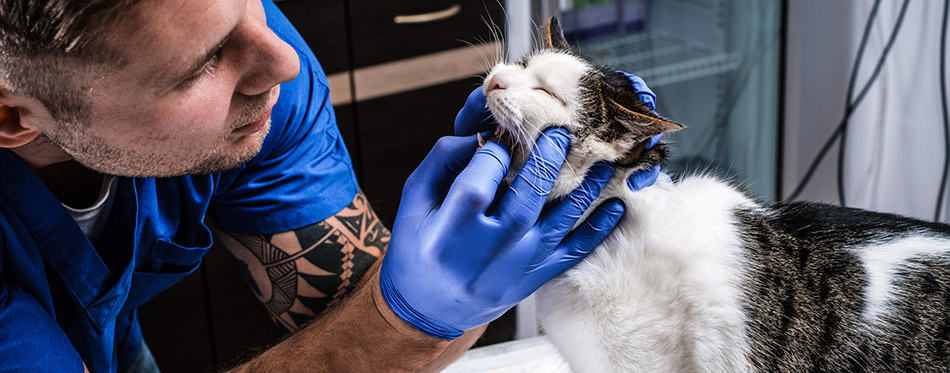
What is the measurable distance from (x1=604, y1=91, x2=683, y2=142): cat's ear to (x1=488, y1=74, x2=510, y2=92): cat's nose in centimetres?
11

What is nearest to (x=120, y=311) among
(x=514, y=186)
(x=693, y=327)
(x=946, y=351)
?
(x=514, y=186)

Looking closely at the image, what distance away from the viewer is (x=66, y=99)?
0.69 m

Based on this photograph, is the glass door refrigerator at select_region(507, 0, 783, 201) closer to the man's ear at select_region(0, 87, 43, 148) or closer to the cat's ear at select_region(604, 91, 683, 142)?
the cat's ear at select_region(604, 91, 683, 142)

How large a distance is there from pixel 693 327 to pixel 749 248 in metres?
0.11

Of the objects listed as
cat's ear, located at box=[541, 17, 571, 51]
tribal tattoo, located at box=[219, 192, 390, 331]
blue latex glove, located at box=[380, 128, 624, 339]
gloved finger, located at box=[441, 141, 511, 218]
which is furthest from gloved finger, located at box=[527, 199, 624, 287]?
tribal tattoo, located at box=[219, 192, 390, 331]

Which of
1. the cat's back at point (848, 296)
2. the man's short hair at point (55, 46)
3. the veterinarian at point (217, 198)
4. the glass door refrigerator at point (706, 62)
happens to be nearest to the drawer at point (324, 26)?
the glass door refrigerator at point (706, 62)

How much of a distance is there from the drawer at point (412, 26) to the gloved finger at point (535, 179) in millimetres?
1006

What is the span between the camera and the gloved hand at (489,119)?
0.76 meters

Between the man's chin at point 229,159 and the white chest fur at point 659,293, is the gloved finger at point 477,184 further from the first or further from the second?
→ the man's chin at point 229,159

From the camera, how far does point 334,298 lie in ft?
3.24

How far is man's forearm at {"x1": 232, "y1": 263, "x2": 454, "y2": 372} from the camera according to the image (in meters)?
0.81

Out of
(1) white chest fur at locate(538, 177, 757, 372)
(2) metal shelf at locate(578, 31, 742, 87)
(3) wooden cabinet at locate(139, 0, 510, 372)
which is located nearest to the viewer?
(1) white chest fur at locate(538, 177, 757, 372)

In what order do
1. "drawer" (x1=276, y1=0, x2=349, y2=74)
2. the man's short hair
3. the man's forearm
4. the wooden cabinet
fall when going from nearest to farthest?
the man's short hair < the man's forearm < "drawer" (x1=276, y1=0, x2=349, y2=74) < the wooden cabinet

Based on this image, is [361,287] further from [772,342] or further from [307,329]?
[772,342]
